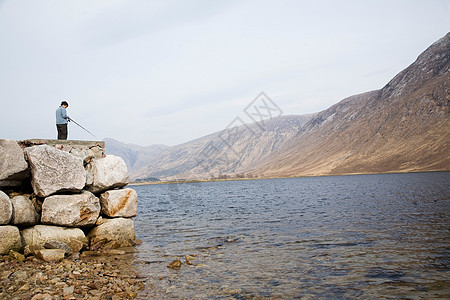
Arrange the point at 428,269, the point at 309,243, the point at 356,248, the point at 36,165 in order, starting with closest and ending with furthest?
the point at 428,269 < the point at 36,165 < the point at 356,248 < the point at 309,243

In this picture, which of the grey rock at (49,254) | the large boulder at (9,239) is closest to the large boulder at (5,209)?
the large boulder at (9,239)

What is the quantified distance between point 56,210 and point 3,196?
2258 mm

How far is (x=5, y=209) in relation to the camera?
1275 centimetres

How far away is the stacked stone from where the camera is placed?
43.5 feet

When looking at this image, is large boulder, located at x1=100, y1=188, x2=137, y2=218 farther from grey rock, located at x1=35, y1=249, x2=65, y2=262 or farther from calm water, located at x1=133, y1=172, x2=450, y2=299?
grey rock, located at x1=35, y1=249, x2=65, y2=262

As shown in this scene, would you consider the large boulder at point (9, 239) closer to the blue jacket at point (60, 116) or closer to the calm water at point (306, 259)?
the calm water at point (306, 259)

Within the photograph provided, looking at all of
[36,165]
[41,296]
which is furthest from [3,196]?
[41,296]

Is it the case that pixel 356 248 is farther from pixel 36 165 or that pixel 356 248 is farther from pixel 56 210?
pixel 36 165

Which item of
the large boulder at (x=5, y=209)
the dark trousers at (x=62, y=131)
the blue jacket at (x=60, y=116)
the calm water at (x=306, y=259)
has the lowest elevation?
the calm water at (x=306, y=259)

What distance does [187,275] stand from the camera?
41.9ft

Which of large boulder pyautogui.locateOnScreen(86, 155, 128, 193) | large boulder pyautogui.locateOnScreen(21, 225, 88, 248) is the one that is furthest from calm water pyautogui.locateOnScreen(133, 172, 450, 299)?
large boulder pyautogui.locateOnScreen(86, 155, 128, 193)

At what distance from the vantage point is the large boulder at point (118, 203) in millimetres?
17219

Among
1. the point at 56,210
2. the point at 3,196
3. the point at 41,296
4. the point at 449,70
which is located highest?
the point at 449,70

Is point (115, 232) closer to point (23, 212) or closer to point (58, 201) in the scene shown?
point (58, 201)
